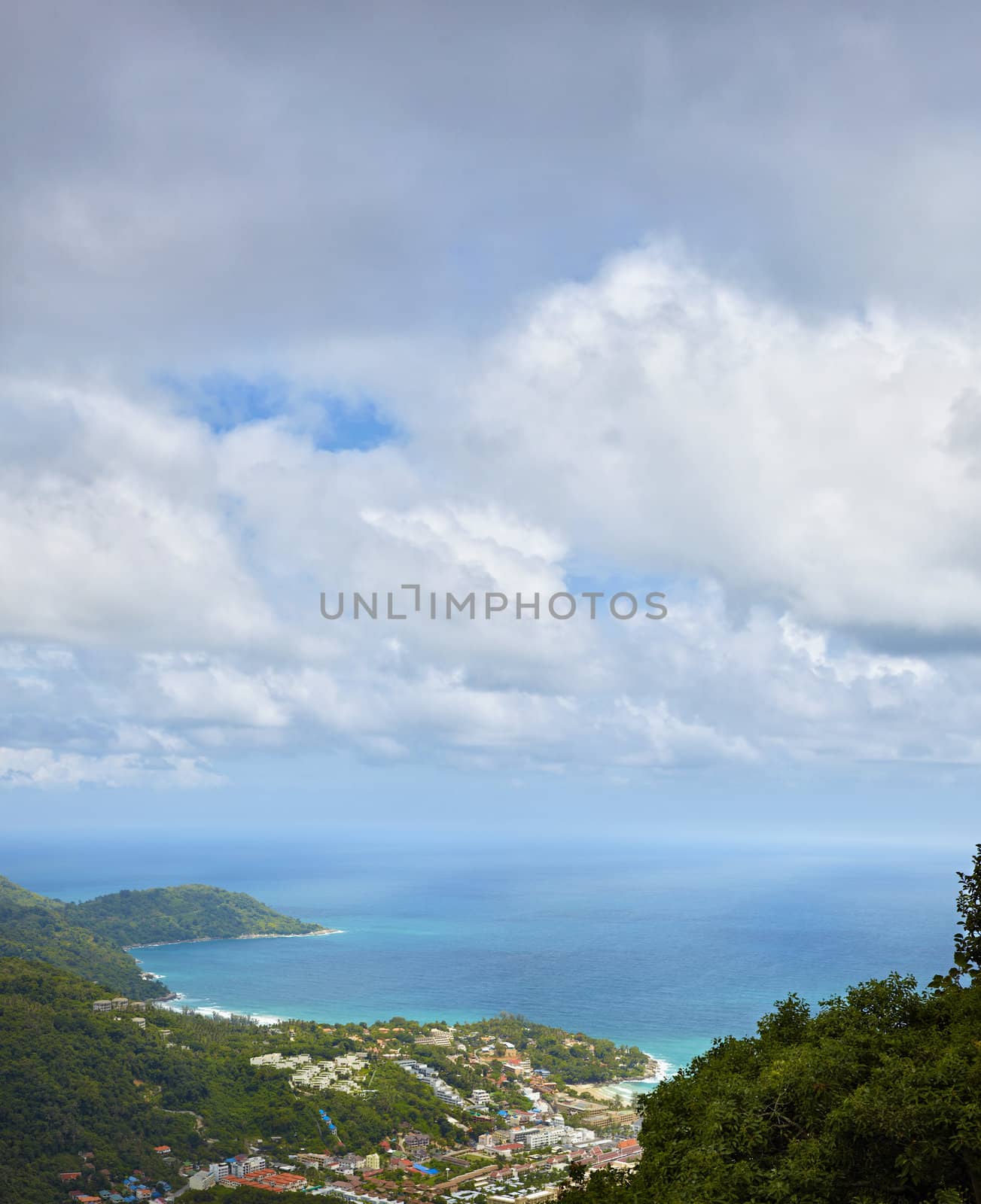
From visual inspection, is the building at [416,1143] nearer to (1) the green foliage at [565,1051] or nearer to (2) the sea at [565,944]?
(1) the green foliage at [565,1051]

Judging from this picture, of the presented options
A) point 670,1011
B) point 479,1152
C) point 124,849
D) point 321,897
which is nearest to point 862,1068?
point 479,1152

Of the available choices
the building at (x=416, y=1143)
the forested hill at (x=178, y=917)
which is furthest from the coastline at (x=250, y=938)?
the building at (x=416, y=1143)

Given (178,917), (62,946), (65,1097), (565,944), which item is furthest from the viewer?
(178,917)

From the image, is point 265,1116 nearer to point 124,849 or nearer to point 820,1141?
point 820,1141

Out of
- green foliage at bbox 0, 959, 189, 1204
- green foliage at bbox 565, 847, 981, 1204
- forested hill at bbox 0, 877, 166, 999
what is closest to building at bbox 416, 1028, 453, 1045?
green foliage at bbox 0, 959, 189, 1204

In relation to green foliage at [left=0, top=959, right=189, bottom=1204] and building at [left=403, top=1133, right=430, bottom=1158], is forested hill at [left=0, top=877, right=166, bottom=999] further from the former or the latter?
building at [left=403, top=1133, right=430, bottom=1158]

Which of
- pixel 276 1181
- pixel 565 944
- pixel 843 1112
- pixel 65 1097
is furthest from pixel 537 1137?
pixel 565 944

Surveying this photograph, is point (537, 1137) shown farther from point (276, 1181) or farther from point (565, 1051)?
point (565, 1051)
